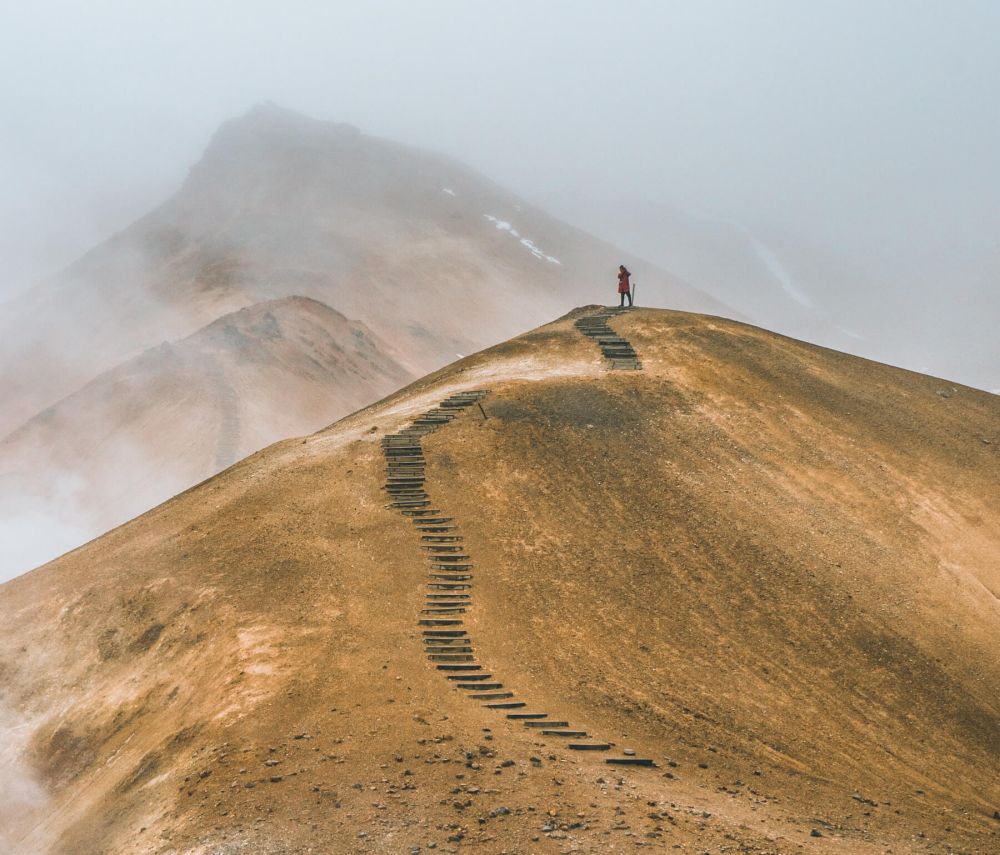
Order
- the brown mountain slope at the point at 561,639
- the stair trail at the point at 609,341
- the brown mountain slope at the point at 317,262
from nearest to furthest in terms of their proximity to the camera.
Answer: the brown mountain slope at the point at 561,639, the stair trail at the point at 609,341, the brown mountain slope at the point at 317,262

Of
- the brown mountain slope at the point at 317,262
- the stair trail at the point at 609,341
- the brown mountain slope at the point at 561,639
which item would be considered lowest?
the brown mountain slope at the point at 561,639

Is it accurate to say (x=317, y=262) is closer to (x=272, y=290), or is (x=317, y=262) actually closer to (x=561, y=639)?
(x=272, y=290)

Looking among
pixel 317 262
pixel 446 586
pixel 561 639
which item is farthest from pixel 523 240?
pixel 561 639

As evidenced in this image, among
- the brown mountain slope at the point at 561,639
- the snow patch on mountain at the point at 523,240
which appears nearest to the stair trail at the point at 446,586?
the brown mountain slope at the point at 561,639

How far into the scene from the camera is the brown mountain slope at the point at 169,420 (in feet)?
185

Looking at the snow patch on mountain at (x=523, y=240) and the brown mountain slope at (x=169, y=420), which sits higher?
the snow patch on mountain at (x=523, y=240)

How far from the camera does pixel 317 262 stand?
379 feet

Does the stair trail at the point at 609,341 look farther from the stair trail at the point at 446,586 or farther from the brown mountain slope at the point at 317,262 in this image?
the brown mountain slope at the point at 317,262

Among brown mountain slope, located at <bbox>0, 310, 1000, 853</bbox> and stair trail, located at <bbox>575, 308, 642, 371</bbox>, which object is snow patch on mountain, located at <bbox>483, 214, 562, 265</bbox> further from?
brown mountain slope, located at <bbox>0, 310, 1000, 853</bbox>

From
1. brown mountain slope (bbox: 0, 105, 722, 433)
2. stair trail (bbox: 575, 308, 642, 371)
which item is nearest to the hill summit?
brown mountain slope (bbox: 0, 105, 722, 433)

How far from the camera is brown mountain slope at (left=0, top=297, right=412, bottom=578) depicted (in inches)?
2224

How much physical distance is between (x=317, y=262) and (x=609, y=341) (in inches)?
3283

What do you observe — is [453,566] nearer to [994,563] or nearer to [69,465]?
[994,563]

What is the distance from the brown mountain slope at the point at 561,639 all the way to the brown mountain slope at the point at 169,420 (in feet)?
88.4
